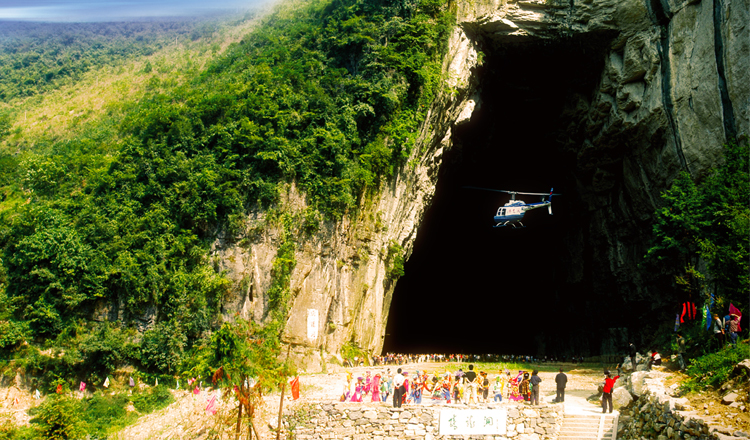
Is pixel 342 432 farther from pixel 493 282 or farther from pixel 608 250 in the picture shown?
pixel 493 282

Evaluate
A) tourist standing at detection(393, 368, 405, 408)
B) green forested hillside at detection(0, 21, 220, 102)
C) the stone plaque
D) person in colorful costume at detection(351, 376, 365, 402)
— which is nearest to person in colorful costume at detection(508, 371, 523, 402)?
tourist standing at detection(393, 368, 405, 408)

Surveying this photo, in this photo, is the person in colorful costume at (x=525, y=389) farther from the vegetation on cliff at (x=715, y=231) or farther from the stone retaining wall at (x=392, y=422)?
the vegetation on cliff at (x=715, y=231)

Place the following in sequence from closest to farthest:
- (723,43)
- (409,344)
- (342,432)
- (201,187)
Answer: (342,432), (723,43), (201,187), (409,344)

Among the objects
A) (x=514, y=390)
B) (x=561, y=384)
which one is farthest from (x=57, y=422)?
(x=561, y=384)

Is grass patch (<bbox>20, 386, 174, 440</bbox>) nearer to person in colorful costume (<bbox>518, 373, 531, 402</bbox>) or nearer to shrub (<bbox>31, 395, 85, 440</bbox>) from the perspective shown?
shrub (<bbox>31, 395, 85, 440</bbox>)

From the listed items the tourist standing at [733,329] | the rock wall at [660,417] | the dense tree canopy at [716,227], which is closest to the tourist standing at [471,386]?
the rock wall at [660,417]

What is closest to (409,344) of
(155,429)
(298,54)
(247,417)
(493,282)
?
(493,282)
